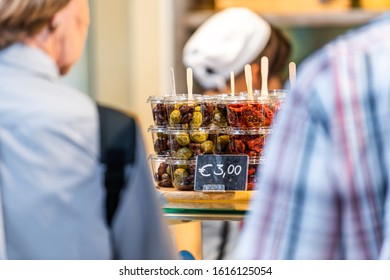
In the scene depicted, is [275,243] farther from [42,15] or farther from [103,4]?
[103,4]

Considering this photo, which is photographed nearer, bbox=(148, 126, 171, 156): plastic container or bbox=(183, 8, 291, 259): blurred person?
bbox=(148, 126, 171, 156): plastic container

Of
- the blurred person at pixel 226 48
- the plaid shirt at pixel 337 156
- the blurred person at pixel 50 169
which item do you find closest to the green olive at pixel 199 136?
the blurred person at pixel 50 169

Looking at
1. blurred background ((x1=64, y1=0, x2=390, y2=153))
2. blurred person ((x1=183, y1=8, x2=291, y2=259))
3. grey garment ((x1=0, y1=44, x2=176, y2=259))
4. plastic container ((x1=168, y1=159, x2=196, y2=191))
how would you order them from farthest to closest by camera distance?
blurred background ((x1=64, y1=0, x2=390, y2=153))
blurred person ((x1=183, y1=8, x2=291, y2=259))
plastic container ((x1=168, y1=159, x2=196, y2=191))
grey garment ((x1=0, y1=44, x2=176, y2=259))

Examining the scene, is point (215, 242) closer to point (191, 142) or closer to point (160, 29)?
point (191, 142)

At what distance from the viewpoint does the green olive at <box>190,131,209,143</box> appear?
1.50m

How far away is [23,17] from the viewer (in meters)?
0.98

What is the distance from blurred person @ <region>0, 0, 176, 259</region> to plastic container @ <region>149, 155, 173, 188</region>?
561 millimetres

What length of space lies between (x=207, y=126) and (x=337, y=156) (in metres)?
0.82

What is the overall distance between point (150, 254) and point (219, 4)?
2.26 m

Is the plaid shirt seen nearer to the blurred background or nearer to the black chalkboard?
the black chalkboard

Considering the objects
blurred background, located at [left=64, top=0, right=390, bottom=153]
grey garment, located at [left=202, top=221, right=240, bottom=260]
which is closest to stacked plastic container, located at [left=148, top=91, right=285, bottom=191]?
grey garment, located at [left=202, top=221, right=240, bottom=260]

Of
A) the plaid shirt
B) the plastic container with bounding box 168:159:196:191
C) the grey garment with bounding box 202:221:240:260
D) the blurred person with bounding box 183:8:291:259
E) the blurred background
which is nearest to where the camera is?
the plaid shirt

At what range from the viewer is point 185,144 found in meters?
1.52

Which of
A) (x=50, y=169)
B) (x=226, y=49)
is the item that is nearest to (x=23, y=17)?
(x=50, y=169)
